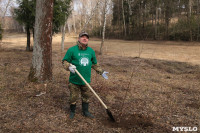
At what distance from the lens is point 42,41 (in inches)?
225

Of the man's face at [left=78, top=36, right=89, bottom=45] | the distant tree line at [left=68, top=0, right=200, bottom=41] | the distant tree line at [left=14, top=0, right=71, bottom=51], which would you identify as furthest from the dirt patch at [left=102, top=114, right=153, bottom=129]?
the distant tree line at [left=68, top=0, right=200, bottom=41]

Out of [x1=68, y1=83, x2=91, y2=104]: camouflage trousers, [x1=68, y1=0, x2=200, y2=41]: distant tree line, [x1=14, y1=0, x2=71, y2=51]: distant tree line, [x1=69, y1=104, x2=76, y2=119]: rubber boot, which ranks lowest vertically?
[x1=69, y1=104, x2=76, y2=119]: rubber boot

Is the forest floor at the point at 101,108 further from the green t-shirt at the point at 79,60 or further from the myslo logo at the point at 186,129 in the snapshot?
the green t-shirt at the point at 79,60

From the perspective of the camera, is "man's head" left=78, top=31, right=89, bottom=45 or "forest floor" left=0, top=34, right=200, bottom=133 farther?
"man's head" left=78, top=31, right=89, bottom=45

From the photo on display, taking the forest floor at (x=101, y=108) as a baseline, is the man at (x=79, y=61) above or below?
above

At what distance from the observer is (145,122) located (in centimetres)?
375

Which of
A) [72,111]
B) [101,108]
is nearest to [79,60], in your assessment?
[72,111]

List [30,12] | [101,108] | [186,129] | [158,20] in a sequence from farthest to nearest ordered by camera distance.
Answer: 1. [158,20]
2. [30,12]
3. [101,108]
4. [186,129]

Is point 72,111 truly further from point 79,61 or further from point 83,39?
point 83,39

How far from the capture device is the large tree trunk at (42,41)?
5.69 m

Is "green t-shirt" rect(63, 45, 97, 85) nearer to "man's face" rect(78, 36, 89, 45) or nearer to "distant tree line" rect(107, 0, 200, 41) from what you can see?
"man's face" rect(78, 36, 89, 45)

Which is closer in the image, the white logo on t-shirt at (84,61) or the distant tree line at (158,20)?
the white logo on t-shirt at (84,61)

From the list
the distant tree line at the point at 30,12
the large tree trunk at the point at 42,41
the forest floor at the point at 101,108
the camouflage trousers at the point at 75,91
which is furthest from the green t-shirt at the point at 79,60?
the distant tree line at the point at 30,12

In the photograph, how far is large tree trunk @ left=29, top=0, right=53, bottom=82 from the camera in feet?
18.7
